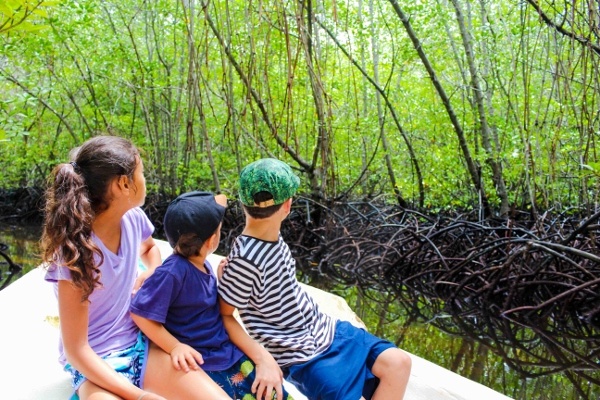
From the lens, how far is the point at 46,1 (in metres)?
2.38

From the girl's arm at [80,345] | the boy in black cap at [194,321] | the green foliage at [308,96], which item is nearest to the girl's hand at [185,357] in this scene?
the boy in black cap at [194,321]

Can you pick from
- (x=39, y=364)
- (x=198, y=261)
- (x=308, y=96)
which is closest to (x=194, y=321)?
(x=198, y=261)

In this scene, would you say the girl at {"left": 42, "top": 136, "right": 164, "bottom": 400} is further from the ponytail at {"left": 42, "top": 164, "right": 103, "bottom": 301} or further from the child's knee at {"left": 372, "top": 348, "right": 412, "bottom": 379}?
the child's knee at {"left": 372, "top": 348, "right": 412, "bottom": 379}

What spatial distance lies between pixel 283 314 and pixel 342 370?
214mm

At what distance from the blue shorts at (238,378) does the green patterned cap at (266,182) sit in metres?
0.42

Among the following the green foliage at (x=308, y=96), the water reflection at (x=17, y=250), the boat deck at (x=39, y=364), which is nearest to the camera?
the boat deck at (x=39, y=364)

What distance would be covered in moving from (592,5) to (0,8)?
2595mm

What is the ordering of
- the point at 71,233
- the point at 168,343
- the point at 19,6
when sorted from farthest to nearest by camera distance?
the point at 19,6 → the point at 168,343 → the point at 71,233

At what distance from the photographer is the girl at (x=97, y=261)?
1481 mm

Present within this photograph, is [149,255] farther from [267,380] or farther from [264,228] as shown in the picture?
[267,380]

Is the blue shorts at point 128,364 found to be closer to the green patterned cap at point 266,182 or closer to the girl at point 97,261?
the girl at point 97,261

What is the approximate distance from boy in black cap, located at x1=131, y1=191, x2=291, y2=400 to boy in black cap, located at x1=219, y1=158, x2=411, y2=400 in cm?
6

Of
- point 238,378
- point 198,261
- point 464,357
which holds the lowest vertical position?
point 464,357

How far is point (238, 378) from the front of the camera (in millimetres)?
1673
